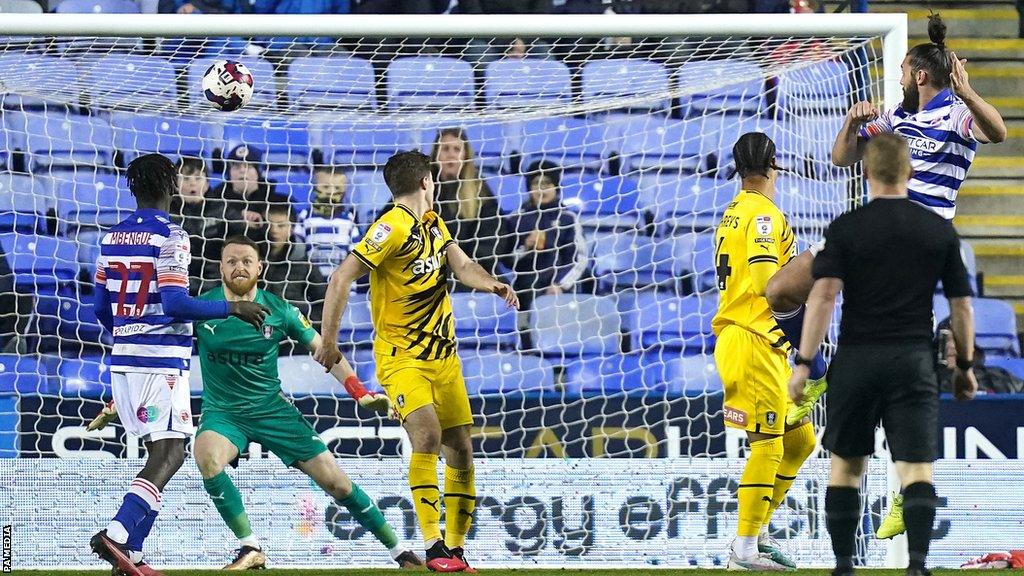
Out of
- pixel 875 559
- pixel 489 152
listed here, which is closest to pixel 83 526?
pixel 489 152

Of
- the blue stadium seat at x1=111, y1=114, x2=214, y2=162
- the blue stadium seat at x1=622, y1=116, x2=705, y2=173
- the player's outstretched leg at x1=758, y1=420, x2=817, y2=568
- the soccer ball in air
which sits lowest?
the player's outstretched leg at x1=758, y1=420, x2=817, y2=568

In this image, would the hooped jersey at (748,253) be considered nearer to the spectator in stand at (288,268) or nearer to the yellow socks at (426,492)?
the yellow socks at (426,492)

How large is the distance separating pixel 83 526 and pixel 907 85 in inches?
191

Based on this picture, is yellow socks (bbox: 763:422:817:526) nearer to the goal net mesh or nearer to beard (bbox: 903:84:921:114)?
the goal net mesh

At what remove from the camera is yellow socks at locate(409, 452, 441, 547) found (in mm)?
6355

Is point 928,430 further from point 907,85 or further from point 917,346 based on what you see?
point 907,85

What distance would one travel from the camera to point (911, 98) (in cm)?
627

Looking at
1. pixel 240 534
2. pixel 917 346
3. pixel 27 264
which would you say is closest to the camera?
pixel 917 346

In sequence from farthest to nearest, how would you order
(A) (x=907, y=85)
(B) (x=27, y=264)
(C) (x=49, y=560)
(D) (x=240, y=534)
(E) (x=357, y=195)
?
1. (E) (x=357, y=195)
2. (B) (x=27, y=264)
3. (C) (x=49, y=560)
4. (D) (x=240, y=534)
5. (A) (x=907, y=85)

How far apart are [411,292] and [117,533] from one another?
167 cm

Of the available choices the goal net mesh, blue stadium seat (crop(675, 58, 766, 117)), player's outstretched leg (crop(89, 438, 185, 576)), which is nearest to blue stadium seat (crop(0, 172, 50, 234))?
the goal net mesh

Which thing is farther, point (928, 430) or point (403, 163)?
point (403, 163)

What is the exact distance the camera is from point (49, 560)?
7.71m

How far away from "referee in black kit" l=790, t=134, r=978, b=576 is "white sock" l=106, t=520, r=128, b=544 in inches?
106
